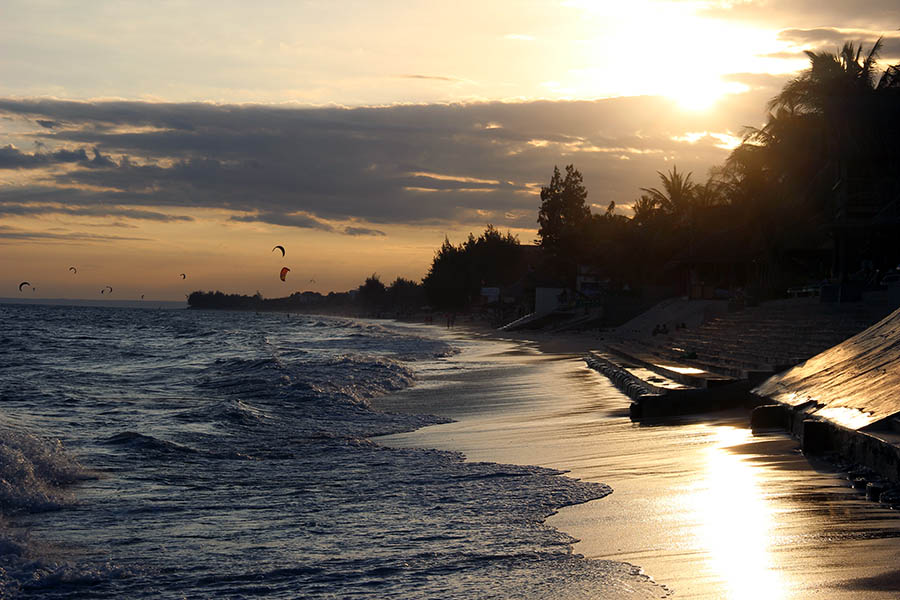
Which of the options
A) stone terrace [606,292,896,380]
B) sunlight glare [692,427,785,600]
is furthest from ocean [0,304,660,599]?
stone terrace [606,292,896,380]

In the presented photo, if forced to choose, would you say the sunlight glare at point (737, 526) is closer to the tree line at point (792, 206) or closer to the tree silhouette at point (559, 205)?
the tree line at point (792, 206)

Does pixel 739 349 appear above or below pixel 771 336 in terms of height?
below

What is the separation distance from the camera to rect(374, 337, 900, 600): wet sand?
4750 mm

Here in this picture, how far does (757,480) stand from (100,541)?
5323 mm

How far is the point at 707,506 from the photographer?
6.46 metres

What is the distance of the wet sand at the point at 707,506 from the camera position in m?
4.75

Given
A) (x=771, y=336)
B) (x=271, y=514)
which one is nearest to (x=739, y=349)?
(x=771, y=336)

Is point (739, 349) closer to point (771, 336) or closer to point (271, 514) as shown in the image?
point (771, 336)

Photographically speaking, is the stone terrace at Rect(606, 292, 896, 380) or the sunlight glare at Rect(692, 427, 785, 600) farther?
the stone terrace at Rect(606, 292, 896, 380)

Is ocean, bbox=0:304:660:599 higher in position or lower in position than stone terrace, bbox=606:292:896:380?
lower

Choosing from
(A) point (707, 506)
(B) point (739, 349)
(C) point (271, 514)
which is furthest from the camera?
(B) point (739, 349)

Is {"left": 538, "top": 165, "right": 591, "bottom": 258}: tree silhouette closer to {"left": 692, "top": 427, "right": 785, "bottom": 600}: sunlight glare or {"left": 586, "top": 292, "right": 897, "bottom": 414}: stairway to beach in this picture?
{"left": 586, "top": 292, "right": 897, "bottom": 414}: stairway to beach

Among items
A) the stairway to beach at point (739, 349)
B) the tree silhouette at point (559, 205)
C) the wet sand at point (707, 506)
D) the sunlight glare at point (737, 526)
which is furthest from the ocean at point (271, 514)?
the tree silhouette at point (559, 205)

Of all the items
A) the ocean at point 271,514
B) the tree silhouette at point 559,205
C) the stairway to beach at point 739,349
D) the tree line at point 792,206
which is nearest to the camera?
the ocean at point 271,514
